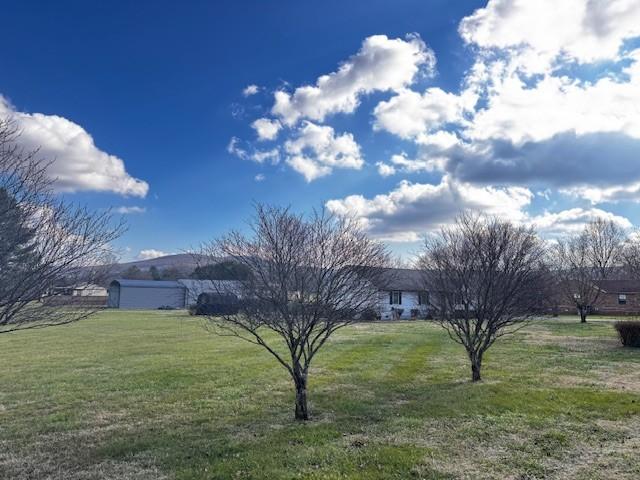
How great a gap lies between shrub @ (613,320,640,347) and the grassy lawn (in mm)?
3665

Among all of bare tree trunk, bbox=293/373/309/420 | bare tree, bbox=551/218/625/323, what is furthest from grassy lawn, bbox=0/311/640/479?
bare tree, bbox=551/218/625/323

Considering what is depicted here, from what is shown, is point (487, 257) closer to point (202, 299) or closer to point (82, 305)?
point (202, 299)

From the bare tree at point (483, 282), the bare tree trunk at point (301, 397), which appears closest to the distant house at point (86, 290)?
the bare tree trunk at point (301, 397)

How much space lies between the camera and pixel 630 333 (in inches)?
704

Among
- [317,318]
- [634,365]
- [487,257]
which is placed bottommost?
[634,365]

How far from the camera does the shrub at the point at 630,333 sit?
17.7m

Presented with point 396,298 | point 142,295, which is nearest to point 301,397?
point 396,298

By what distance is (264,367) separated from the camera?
13.0 m

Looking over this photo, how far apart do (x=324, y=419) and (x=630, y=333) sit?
1610 centimetres

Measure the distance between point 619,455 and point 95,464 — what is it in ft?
22.0

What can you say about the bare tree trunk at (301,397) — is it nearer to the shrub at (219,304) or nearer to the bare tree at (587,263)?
the shrub at (219,304)

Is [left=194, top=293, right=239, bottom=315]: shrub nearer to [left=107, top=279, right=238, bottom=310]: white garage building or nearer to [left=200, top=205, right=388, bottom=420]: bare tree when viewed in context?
[left=200, top=205, right=388, bottom=420]: bare tree

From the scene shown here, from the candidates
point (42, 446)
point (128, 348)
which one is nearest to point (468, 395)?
point (42, 446)

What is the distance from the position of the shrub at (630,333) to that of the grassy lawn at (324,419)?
3.67 m
